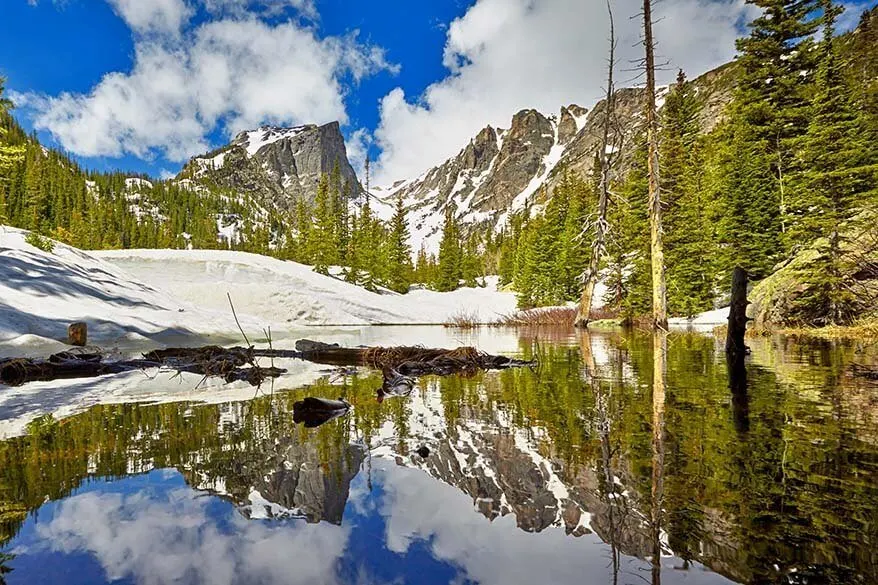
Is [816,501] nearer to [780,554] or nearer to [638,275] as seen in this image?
[780,554]

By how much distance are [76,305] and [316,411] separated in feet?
40.6

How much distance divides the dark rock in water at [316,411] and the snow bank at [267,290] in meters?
19.5

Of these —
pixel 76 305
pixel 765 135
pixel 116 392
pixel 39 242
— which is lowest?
pixel 116 392

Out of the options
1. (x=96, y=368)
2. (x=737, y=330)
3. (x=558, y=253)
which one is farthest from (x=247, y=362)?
(x=558, y=253)

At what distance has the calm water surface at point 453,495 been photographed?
1554 millimetres

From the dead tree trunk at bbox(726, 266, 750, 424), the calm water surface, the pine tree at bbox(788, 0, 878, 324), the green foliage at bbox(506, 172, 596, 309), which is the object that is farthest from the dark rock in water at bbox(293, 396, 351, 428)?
the green foliage at bbox(506, 172, 596, 309)

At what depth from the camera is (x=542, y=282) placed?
4203 centimetres

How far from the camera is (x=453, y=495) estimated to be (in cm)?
227

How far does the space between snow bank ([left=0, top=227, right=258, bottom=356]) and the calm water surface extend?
8506 millimetres

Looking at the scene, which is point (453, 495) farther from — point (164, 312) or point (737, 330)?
point (164, 312)

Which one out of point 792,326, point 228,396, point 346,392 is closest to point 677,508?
point 346,392

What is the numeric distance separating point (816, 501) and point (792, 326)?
17.4m

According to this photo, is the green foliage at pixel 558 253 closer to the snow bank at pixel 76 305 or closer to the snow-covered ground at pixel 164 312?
the snow-covered ground at pixel 164 312

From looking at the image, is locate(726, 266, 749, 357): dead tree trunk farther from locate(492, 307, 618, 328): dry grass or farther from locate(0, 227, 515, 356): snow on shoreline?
locate(492, 307, 618, 328): dry grass
